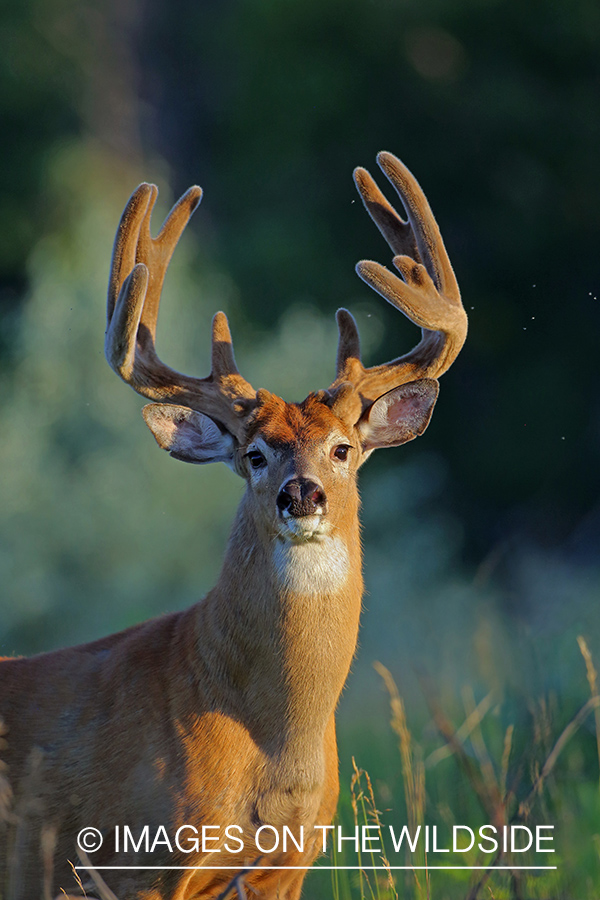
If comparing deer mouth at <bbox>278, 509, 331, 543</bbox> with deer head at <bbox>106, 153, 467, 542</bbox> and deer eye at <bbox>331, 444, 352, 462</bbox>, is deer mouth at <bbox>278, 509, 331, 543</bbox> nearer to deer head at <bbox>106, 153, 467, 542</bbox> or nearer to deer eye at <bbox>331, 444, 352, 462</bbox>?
deer head at <bbox>106, 153, 467, 542</bbox>

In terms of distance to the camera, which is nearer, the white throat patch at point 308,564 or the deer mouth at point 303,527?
the deer mouth at point 303,527

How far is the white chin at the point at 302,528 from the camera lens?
3498 millimetres

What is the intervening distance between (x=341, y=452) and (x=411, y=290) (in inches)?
31.7

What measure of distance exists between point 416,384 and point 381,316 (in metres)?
6.04

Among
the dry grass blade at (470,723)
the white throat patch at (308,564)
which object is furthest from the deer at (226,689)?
the dry grass blade at (470,723)

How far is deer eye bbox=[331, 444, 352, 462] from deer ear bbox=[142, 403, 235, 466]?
483 mm

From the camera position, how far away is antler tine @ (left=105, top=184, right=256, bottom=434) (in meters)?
4.16

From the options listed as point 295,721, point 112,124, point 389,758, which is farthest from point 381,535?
point 295,721

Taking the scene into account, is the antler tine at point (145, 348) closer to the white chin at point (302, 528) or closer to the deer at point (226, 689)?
the deer at point (226, 689)

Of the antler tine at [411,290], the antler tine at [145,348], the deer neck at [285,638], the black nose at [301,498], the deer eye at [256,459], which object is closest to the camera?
the black nose at [301,498]

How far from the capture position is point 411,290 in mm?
4320

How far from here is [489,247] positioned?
9766 mm

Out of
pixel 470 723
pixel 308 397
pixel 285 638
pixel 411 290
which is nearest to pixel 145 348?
pixel 308 397

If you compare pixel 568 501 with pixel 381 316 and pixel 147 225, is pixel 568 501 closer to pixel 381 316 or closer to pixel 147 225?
pixel 381 316
